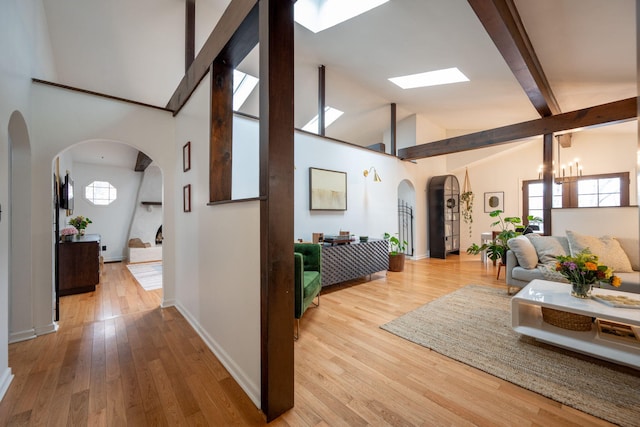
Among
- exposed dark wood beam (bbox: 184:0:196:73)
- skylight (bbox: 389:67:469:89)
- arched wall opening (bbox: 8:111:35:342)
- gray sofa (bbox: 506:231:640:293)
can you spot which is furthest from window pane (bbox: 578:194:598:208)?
arched wall opening (bbox: 8:111:35:342)

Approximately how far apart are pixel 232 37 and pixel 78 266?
4.02m

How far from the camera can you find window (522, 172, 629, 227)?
17.7 ft

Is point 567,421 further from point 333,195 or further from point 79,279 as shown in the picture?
point 79,279

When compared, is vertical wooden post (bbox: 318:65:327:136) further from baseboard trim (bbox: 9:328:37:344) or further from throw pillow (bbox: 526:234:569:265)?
baseboard trim (bbox: 9:328:37:344)

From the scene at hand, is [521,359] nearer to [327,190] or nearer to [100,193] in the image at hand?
[327,190]

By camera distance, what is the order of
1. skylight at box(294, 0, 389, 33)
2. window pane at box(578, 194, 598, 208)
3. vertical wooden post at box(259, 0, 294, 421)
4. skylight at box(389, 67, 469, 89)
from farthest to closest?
window pane at box(578, 194, 598, 208) → skylight at box(389, 67, 469, 89) → skylight at box(294, 0, 389, 33) → vertical wooden post at box(259, 0, 294, 421)

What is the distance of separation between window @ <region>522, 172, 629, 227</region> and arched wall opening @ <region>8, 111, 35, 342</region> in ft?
26.4

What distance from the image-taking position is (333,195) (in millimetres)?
4273

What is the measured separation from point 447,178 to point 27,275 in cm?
728

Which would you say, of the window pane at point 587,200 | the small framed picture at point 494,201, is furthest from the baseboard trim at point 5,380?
the window pane at point 587,200

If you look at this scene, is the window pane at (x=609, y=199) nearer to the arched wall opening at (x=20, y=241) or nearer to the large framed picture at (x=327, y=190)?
the large framed picture at (x=327, y=190)

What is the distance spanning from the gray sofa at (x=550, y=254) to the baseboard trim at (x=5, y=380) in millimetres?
4880

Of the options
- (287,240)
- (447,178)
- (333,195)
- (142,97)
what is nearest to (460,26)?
(333,195)

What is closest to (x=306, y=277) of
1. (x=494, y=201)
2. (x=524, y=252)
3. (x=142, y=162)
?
(x=524, y=252)
